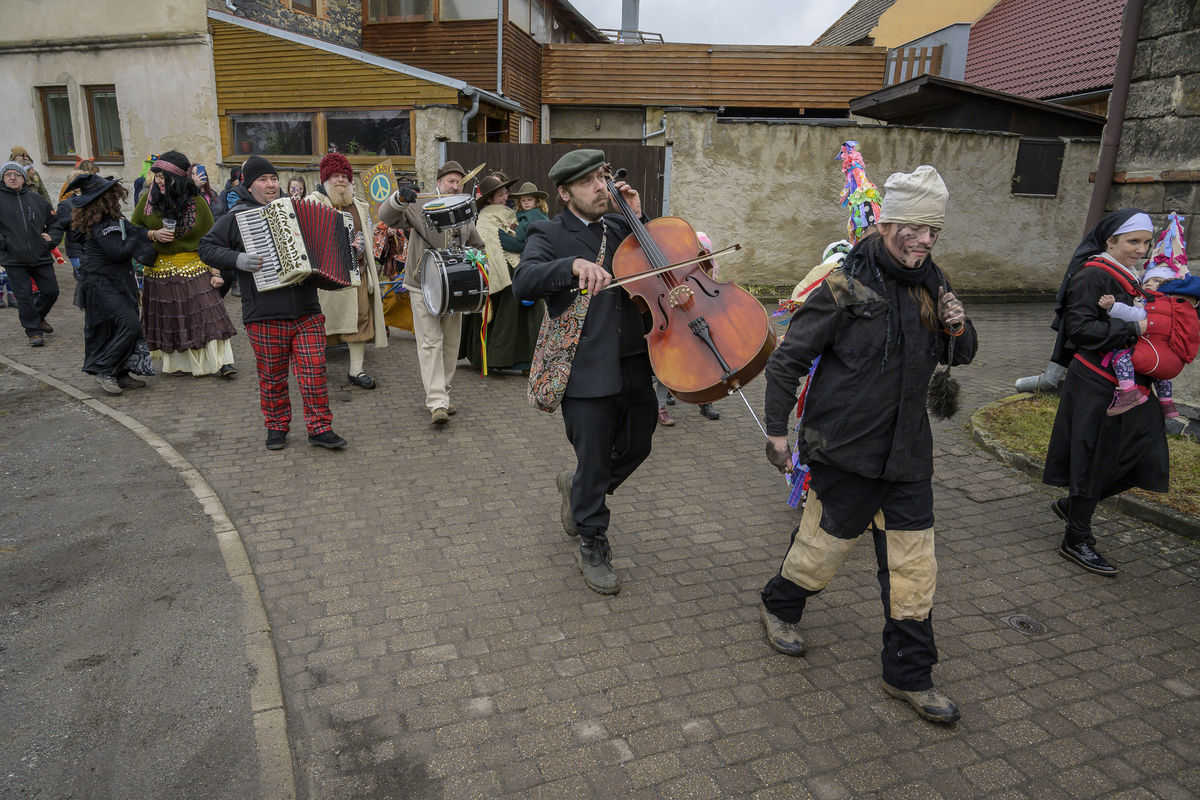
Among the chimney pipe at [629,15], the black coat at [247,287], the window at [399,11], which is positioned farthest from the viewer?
the chimney pipe at [629,15]

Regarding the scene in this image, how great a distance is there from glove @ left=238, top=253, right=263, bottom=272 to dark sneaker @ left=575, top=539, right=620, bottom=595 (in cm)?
314

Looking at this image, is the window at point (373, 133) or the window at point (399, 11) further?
the window at point (399, 11)

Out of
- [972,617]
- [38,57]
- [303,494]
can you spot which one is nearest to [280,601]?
[303,494]

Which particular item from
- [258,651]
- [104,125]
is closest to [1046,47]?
[258,651]

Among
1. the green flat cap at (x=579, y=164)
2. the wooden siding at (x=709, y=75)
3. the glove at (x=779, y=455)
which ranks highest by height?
the wooden siding at (x=709, y=75)

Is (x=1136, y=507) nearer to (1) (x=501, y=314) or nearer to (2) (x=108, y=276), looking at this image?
(1) (x=501, y=314)

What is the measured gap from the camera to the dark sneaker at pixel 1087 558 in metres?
4.15

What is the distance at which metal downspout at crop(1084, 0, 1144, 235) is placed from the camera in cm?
625

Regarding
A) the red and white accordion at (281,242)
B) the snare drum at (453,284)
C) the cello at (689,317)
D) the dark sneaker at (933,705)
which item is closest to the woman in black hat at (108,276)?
the red and white accordion at (281,242)

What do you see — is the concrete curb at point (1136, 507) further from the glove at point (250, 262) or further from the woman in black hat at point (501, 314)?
the glove at point (250, 262)

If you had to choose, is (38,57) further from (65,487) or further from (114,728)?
(114,728)

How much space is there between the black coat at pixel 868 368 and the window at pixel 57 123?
20.1 metres

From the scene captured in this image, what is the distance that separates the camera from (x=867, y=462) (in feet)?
9.68

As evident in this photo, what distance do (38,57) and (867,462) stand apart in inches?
829
